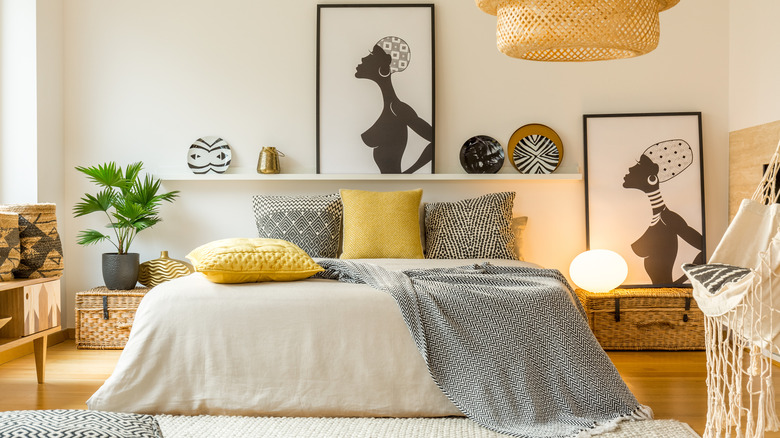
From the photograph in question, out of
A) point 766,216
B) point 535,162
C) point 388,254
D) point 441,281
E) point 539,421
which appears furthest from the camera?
point 535,162

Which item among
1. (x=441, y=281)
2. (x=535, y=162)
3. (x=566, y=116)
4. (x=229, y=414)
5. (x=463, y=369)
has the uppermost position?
(x=566, y=116)

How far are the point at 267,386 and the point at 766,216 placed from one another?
1.86 m

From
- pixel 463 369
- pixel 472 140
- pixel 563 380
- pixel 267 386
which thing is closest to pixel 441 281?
pixel 463 369

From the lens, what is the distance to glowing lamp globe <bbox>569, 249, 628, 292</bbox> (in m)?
4.23

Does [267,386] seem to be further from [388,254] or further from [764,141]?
[764,141]

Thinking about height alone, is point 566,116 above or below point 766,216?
above

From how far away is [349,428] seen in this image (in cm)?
254

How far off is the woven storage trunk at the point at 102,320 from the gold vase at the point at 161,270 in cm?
17

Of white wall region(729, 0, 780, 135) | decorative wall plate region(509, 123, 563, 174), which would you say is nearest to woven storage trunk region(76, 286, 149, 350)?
decorative wall plate region(509, 123, 563, 174)

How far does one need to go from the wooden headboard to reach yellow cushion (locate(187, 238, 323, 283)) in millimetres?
2854

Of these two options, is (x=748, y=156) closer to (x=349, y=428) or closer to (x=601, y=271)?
(x=601, y=271)

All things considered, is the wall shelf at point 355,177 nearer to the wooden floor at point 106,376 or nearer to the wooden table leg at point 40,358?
the wooden floor at point 106,376

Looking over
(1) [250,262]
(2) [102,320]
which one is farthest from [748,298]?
(2) [102,320]

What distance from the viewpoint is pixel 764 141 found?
410cm
